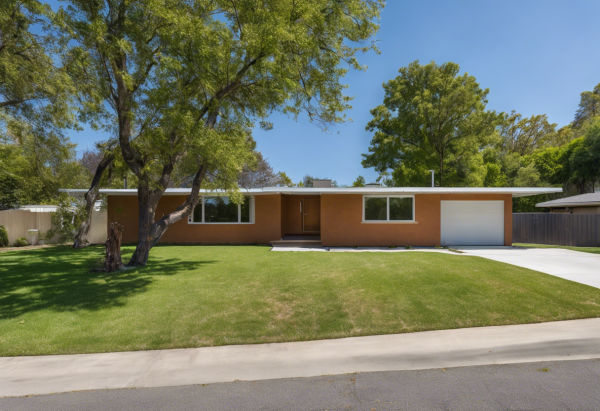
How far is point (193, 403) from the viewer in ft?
10.4

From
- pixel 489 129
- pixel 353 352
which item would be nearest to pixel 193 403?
pixel 353 352

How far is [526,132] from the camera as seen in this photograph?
1535 inches

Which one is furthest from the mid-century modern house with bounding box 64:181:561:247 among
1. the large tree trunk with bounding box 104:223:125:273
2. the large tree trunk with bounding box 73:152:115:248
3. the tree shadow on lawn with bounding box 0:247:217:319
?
the large tree trunk with bounding box 104:223:125:273

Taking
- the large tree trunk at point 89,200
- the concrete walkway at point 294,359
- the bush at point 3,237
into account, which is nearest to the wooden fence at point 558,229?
the concrete walkway at point 294,359

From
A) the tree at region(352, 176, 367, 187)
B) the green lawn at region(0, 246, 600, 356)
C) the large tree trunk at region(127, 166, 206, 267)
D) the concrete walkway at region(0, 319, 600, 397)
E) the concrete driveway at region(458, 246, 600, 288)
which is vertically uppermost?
the tree at region(352, 176, 367, 187)

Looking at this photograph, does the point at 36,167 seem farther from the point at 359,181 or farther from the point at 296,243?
the point at 359,181

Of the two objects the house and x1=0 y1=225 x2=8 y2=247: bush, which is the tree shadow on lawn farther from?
the house

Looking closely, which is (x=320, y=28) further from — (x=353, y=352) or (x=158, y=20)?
(x=353, y=352)

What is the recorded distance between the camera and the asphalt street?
3.10 metres

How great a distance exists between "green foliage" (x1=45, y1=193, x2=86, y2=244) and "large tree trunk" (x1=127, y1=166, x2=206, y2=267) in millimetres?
6860

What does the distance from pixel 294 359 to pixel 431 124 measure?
2558cm

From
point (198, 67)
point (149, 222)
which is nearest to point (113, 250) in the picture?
point (149, 222)

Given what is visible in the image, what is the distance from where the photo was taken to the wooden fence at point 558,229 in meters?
16.2

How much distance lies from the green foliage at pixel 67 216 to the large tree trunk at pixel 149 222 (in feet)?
22.5
